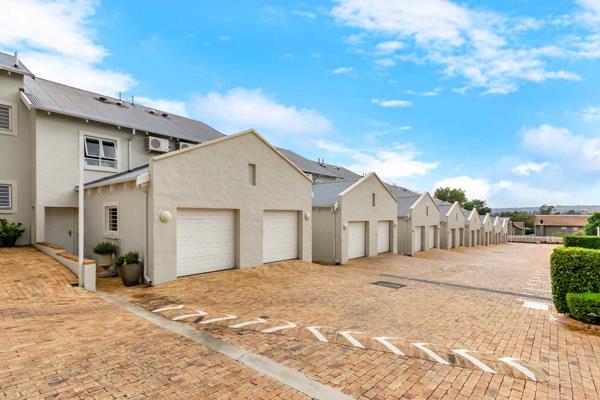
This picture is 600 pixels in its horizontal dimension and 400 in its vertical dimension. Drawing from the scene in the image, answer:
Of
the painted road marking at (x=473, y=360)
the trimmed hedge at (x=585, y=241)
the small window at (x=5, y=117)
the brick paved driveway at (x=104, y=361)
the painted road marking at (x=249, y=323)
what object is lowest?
the painted road marking at (x=249, y=323)

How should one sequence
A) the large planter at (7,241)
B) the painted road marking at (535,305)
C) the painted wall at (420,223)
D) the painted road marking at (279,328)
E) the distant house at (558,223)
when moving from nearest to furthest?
the painted road marking at (279,328), the painted road marking at (535,305), the large planter at (7,241), the painted wall at (420,223), the distant house at (558,223)

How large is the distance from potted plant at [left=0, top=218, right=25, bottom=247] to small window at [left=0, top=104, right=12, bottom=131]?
13.0 ft

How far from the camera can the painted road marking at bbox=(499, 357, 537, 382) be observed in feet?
14.0

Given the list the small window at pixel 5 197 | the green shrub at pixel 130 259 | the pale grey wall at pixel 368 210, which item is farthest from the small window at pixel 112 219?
the pale grey wall at pixel 368 210

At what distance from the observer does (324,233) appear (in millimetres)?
17375

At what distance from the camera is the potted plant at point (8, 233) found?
40.3ft

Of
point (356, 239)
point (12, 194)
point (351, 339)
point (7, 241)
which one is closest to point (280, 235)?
point (356, 239)

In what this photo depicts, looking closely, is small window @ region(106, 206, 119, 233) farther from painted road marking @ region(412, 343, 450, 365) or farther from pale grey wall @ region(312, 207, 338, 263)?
painted road marking @ region(412, 343, 450, 365)

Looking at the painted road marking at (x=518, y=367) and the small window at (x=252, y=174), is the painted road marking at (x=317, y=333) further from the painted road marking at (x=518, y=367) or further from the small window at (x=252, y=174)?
the small window at (x=252, y=174)

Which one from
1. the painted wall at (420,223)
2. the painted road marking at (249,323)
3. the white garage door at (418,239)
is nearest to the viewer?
the painted road marking at (249,323)

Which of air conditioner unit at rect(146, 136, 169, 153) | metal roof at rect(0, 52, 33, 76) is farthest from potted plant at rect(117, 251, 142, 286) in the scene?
metal roof at rect(0, 52, 33, 76)

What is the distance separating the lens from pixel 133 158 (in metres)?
15.7

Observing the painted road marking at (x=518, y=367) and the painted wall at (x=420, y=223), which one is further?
the painted wall at (x=420, y=223)

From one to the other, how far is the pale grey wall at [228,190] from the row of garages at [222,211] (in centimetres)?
3
